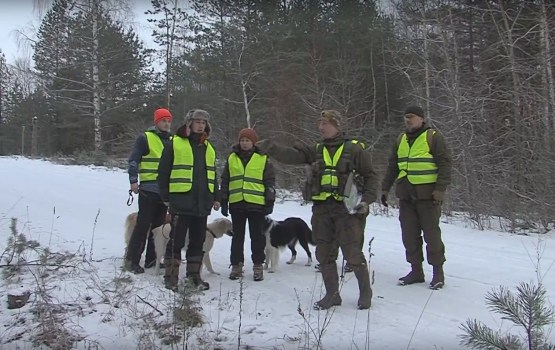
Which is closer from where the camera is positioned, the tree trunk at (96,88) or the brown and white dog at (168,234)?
the brown and white dog at (168,234)

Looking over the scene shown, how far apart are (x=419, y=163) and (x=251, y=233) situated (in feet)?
7.22

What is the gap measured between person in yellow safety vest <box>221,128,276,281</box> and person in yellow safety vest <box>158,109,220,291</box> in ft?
1.76

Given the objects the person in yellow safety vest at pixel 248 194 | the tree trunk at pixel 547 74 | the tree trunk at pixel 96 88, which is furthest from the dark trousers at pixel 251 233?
the tree trunk at pixel 96 88

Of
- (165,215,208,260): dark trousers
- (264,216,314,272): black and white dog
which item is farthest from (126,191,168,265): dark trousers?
(264,216,314,272): black and white dog

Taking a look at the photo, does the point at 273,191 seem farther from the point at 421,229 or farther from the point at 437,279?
the point at 437,279

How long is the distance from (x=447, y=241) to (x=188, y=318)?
19.0 ft

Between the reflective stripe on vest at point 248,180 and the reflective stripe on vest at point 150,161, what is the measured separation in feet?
2.98

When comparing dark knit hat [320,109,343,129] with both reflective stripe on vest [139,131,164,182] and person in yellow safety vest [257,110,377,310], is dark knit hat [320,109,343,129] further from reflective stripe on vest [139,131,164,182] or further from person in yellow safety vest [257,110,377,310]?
reflective stripe on vest [139,131,164,182]

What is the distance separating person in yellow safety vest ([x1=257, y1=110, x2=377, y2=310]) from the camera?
502 centimetres

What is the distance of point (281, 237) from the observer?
6727 mm

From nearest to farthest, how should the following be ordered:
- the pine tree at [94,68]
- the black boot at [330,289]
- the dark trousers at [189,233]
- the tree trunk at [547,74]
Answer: the black boot at [330,289]
the dark trousers at [189,233]
the tree trunk at [547,74]
the pine tree at [94,68]

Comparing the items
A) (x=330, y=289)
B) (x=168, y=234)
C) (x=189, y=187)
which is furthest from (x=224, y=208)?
(x=330, y=289)

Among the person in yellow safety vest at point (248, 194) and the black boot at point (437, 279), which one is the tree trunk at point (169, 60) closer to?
the person in yellow safety vest at point (248, 194)

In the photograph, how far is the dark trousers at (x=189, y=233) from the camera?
219 inches
